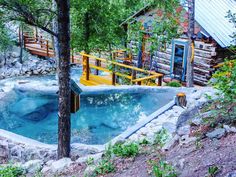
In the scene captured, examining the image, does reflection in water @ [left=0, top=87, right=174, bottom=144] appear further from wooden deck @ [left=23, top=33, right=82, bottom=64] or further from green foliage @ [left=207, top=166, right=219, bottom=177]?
wooden deck @ [left=23, top=33, right=82, bottom=64]

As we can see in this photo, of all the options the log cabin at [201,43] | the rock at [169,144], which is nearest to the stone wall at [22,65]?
the log cabin at [201,43]

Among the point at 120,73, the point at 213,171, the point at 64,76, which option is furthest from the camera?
the point at 120,73

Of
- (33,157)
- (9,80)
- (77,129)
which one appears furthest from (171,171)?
(9,80)

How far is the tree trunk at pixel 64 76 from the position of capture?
17.3ft

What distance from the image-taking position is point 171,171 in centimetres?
392

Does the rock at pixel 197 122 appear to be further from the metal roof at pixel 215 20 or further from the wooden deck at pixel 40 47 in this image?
the wooden deck at pixel 40 47

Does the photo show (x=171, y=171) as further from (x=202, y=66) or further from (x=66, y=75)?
(x=202, y=66)

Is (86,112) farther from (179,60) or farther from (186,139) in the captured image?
(179,60)

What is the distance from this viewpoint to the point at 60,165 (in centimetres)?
557

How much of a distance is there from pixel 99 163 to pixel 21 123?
5.79 metres

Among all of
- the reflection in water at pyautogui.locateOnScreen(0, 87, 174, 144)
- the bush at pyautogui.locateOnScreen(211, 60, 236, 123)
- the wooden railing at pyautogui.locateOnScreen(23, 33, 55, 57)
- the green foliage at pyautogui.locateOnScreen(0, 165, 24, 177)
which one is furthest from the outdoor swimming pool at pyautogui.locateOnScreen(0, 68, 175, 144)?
the wooden railing at pyautogui.locateOnScreen(23, 33, 55, 57)

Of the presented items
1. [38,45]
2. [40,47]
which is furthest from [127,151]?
[38,45]

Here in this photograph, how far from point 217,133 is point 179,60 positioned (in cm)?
1206

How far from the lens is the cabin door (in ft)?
51.8
